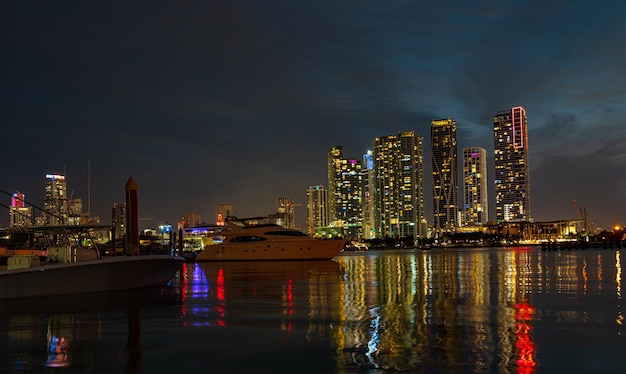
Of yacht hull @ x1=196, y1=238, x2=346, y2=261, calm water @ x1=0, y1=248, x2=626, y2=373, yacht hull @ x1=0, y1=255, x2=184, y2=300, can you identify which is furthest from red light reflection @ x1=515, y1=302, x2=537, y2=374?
yacht hull @ x1=196, y1=238, x2=346, y2=261

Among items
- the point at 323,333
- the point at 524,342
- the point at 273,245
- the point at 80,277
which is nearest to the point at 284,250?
the point at 273,245

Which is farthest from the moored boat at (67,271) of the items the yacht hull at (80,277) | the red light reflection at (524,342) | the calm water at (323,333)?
the red light reflection at (524,342)

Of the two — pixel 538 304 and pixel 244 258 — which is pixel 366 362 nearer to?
pixel 538 304

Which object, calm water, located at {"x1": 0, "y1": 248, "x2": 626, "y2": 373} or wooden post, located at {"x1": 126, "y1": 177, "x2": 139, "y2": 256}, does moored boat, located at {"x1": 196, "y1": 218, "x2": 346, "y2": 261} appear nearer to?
wooden post, located at {"x1": 126, "y1": 177, "x2": 139, "y2": 256}

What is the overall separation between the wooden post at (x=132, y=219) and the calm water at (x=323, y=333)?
633 centimetres

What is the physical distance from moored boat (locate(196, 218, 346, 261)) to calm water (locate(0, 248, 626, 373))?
45.7m

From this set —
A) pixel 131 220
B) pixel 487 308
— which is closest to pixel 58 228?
pixel 131 220

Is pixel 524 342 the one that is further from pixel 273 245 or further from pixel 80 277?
pixel 273 245

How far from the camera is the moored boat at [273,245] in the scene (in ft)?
226

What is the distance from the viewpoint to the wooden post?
29.2 metres

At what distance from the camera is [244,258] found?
233ft

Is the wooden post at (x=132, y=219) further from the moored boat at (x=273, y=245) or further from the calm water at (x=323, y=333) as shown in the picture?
the moored boat at (x=273, y=245)

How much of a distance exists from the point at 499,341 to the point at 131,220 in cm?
2125

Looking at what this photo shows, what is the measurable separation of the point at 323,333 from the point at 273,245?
2217 inches
